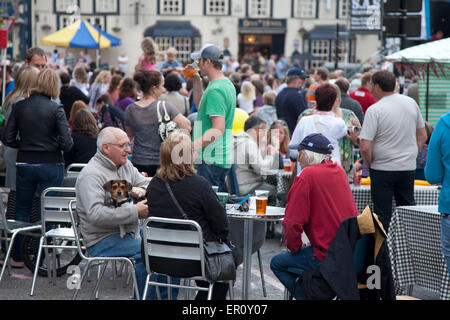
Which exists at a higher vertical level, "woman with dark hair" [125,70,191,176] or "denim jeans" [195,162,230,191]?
"woman with dark hair" [125,70,191,176]

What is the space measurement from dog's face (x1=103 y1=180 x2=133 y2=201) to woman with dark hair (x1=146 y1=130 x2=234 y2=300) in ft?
1.38

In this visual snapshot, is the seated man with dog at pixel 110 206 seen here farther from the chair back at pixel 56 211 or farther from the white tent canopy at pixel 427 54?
the white tent canopy at pixel 427 54

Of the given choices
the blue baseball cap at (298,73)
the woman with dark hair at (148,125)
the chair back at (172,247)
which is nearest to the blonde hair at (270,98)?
the blue baseball cap at (298,73)

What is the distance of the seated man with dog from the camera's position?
17.6ft

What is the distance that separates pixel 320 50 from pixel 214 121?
36520mm

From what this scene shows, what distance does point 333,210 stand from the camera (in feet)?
16.7

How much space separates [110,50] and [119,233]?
116ft

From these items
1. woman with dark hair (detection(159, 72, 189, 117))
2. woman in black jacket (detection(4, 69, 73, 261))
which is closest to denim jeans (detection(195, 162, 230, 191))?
woman in black jacket (detection(4, 69, 73, 261))

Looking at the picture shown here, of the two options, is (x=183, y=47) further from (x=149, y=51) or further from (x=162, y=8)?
(x=149, y=51)

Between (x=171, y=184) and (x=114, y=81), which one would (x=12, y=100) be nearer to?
(x=171, y=184)

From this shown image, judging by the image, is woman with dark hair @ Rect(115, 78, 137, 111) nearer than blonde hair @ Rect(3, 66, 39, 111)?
No

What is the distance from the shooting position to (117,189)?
5461 mm

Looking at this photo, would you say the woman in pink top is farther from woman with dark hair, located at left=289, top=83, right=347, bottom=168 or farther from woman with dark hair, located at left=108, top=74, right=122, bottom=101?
woman with dark hair, located at left=289, top=83, right=347, bottom=168

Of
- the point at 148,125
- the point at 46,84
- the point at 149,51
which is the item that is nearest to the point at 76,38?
the point at 149,51
